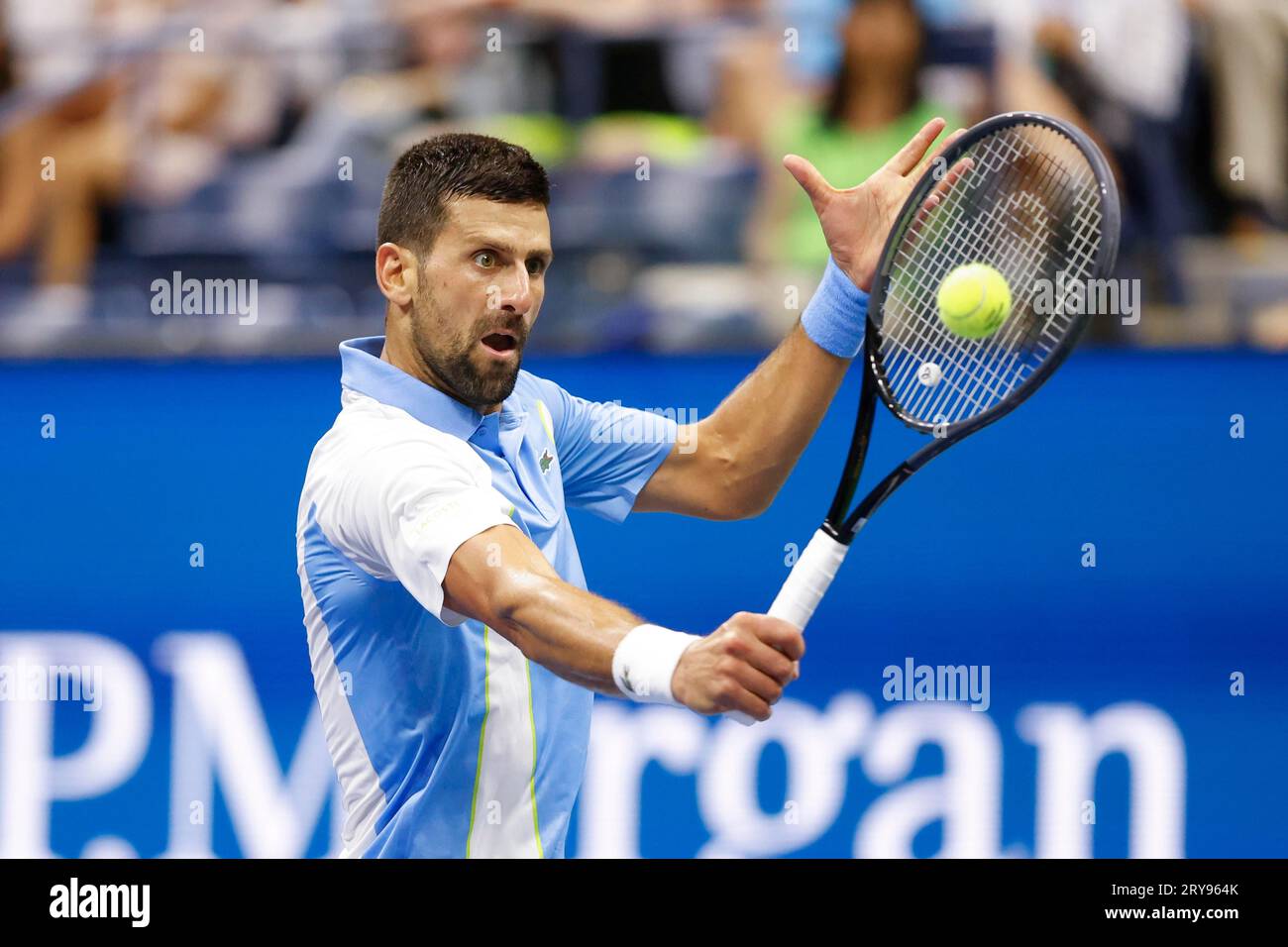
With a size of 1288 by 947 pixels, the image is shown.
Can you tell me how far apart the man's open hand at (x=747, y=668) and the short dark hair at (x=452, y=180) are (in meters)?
0.95

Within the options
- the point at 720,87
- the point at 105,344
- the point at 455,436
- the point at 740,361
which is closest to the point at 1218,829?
the point at 740,361

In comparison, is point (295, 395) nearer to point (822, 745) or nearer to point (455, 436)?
point (822, 745)

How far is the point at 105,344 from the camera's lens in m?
4.75

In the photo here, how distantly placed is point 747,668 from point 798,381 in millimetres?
1044

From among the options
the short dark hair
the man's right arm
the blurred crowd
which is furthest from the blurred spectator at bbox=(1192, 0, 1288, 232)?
the man's right arm

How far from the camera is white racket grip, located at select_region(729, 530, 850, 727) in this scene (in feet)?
8.22

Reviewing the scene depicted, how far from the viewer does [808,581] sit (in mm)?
2533

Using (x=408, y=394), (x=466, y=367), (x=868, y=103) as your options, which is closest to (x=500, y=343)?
(x=466, y=367)

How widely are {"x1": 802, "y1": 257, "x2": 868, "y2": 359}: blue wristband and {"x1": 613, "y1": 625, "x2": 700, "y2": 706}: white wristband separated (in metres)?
0.89

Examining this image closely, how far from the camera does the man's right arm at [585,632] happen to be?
7.61 feet

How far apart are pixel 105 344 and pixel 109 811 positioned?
A: 1199 millimetres

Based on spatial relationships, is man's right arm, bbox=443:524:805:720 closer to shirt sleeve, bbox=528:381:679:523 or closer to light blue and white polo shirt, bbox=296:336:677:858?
light blue and white polo shirt, bbox=296:336:677:858

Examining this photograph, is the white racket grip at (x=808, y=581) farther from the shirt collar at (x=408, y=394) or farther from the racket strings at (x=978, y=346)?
the shirt collar at (x=408, y=394)

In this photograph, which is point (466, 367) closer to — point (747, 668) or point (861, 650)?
point (747, 668)
